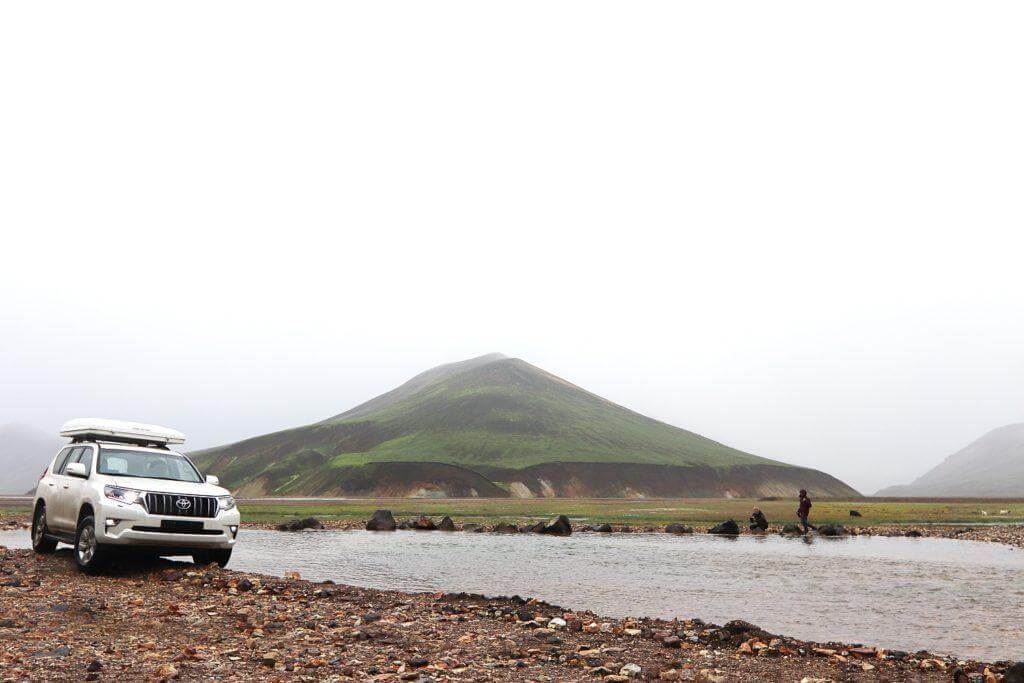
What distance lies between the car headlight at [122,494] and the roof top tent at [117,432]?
11.0 ft

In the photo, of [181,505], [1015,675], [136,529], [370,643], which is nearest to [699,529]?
[181,505]

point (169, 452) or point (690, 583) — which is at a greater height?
point (169, 452)

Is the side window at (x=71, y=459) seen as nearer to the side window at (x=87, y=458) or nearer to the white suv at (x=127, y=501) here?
the white suv at (x=127, y=501)

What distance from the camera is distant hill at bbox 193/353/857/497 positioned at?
5448 inches

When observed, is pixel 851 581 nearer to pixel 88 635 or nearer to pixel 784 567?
pixel 784 567

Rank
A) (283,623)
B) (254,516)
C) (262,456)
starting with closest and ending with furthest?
(283,623) → (254,516) → (262,456)

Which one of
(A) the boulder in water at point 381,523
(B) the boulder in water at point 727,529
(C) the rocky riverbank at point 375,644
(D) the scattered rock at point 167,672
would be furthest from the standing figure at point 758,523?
(D) the scattered rock at point 167,672

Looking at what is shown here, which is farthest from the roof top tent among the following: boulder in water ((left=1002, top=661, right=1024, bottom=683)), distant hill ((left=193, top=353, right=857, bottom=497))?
distant hill ((left=193, top=353, right=857, bottom=497))

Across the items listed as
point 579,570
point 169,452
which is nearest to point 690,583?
point 579,570

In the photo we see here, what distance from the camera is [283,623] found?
1278 centimetres

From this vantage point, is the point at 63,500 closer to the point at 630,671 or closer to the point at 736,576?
the point at 630,671

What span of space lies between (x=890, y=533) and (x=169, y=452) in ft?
147

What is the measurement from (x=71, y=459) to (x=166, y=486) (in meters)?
4.55

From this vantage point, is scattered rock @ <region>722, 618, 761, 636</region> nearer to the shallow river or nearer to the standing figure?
the shallow river
